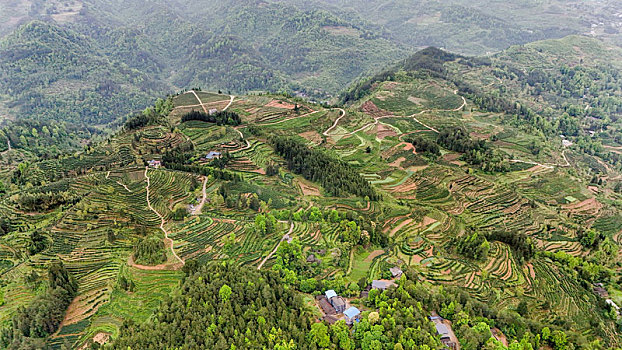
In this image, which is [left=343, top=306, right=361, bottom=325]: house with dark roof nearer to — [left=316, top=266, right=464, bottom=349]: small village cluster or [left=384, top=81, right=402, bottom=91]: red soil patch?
[left=316, top=266, right=464, bottom=349]: small village cluster

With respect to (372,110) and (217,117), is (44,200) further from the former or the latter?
(372,110)

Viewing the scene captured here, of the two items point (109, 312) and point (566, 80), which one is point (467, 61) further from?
point (109, 312)

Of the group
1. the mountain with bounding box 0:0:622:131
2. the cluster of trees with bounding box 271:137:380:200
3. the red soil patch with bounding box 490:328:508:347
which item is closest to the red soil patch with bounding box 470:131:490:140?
the cluster of trees with bounding box 271:137:380:200

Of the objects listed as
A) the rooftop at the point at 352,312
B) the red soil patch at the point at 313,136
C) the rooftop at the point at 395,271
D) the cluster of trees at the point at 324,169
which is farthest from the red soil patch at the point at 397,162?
the rooftop at the point at 352,312

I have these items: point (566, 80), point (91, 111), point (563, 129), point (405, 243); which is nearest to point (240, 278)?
point (405, 243)

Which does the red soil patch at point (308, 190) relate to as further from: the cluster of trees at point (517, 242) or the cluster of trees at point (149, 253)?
the cluster of trees at point (517, 242)

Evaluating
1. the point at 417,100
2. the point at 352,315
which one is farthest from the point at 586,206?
the point at 352,315
